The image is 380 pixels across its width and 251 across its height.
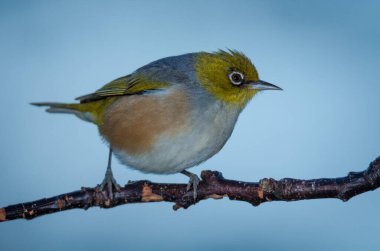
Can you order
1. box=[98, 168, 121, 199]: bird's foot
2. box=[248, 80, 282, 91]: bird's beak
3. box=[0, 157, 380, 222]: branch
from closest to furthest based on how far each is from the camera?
box=[0, 157, 380, 222]: branch < box=[98, 168, 121, 199]: bird's foot < box=[248, 80, 282, 91]: bird's beak

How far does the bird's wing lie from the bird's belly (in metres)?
0.17

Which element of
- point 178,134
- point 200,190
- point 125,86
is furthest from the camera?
point 125,86

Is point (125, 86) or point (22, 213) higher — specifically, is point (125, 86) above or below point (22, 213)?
above

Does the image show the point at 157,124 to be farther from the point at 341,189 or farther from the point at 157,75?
the point at 341,189

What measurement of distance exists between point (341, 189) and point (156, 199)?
1530mm

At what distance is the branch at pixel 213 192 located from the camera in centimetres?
332

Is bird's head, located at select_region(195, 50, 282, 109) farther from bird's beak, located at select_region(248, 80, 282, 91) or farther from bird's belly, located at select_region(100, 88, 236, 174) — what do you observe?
bird's belly, located at select_region(100, 88, 236, 174)

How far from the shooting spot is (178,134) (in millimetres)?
4578

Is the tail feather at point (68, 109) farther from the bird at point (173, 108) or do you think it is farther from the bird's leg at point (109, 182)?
the bird's leg at point (109, 182)

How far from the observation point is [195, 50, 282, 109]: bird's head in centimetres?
505

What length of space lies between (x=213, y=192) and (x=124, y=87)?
1.72 meters

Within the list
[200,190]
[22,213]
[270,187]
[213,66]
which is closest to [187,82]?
[213,66]

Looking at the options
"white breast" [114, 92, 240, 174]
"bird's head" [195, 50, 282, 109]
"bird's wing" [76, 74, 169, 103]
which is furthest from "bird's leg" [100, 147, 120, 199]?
"bird's head" [195, 50, 282, 109]

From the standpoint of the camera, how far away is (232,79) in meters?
5.10
